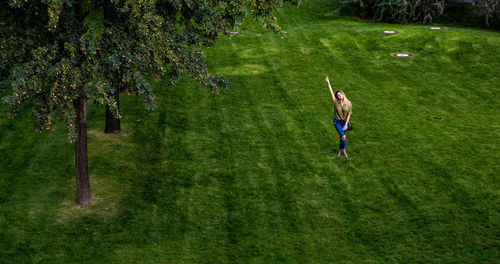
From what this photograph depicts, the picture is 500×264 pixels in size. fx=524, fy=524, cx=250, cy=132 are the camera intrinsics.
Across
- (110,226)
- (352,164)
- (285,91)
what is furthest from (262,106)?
(110,226)

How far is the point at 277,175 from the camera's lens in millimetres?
15547

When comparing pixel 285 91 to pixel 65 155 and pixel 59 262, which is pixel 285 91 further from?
pixel 59 262

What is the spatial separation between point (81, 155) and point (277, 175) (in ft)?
18.3

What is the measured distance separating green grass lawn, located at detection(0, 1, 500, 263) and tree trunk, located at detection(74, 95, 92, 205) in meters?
0.37

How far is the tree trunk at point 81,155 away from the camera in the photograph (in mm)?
13508

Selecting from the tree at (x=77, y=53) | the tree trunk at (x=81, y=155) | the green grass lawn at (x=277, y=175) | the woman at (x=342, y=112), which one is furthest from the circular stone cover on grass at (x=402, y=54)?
the tree trunk at (x=81, y=155)

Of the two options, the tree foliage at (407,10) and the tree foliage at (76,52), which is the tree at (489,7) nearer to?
the tree foliage at (407,10)

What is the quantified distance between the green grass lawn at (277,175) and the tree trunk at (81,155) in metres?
0.37

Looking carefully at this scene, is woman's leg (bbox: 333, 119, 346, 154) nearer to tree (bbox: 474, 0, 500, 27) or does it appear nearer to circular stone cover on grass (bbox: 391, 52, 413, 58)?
circular stone cover on grass (bbox: 391, 52, 413, 58)

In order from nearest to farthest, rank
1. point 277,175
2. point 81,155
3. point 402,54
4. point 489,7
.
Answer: point 81,155
point 277,175
point 402,54
point 489,7

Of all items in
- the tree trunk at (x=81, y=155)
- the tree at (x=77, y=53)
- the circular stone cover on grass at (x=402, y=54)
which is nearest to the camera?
the tree at (x=77, y=53)

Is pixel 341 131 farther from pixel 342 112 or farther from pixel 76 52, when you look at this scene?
pixel 76 52

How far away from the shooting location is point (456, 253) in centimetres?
1159

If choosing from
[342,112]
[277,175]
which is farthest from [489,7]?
[277,175]
